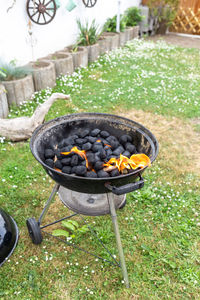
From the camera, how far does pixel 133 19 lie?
9422 mm

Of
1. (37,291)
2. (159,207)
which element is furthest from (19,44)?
(37,291)

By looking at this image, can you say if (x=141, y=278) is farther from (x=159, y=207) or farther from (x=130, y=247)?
(x=159, y=207)

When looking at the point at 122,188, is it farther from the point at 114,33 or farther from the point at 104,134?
the point at 114,33

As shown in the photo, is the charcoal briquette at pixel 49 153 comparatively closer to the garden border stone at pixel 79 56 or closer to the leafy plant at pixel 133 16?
the garden border stone at pixel 79 56

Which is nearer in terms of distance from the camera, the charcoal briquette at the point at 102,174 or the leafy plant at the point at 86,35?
the charcoal briquette at the point at 102,174

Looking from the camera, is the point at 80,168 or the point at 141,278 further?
the point at 141,278

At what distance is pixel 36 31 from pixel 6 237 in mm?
4556

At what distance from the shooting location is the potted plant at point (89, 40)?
21.5 ft

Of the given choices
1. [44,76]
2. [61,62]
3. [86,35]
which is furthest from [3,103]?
[86,35]

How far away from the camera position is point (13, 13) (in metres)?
4.59

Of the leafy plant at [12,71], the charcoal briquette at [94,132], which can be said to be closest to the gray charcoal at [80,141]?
the charcoal briquette at [94,132]

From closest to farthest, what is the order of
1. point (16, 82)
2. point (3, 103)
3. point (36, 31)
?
point (3, 103) → point (16, 82) → point (36, 31)

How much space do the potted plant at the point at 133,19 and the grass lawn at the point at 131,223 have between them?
5142 millimetres

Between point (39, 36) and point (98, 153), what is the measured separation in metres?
4.43
